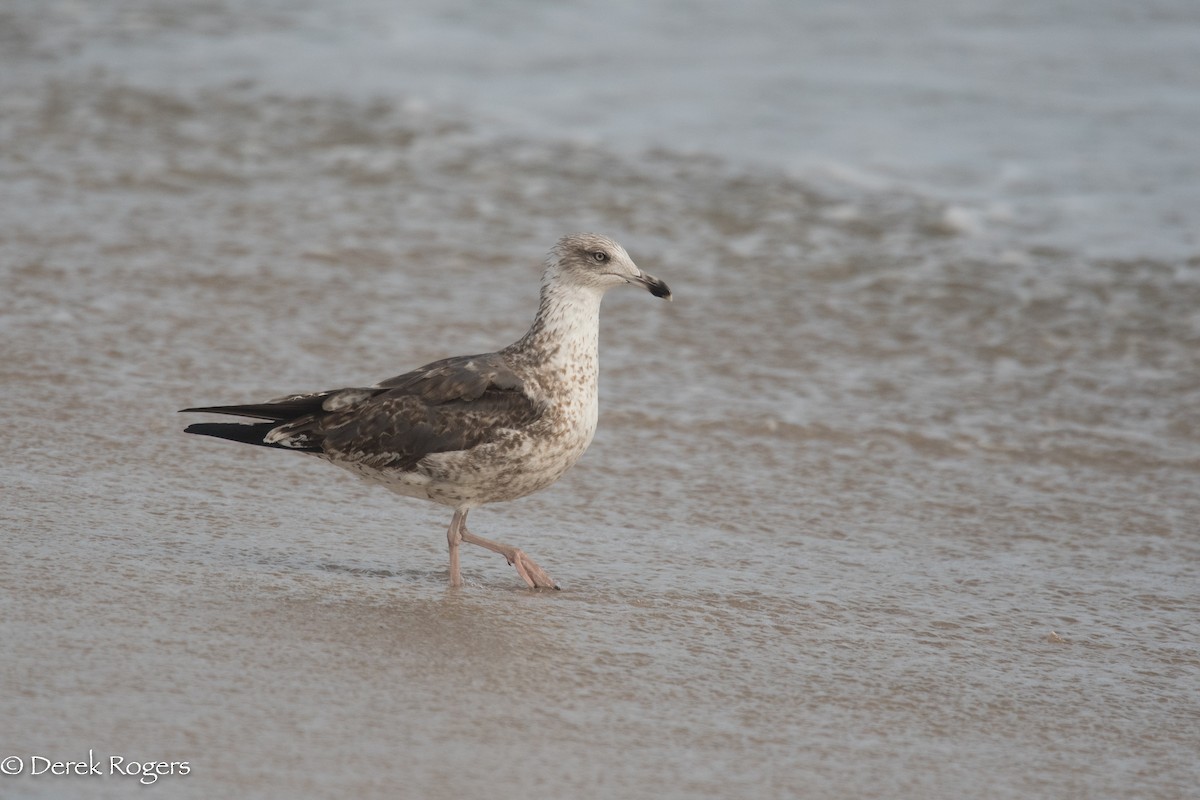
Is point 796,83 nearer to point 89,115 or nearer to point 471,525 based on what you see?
point 89,115

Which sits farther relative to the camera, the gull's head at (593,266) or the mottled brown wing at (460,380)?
the gull's head at (593,266)

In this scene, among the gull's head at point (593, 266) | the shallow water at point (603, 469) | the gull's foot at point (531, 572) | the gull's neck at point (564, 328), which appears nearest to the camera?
the shallow water at point (603, 469)

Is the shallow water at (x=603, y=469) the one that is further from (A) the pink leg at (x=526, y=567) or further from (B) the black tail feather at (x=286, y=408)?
(B) the black tail feather at (x=286, y=408)

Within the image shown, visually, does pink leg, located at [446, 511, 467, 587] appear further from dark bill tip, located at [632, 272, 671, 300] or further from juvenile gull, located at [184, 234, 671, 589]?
dark bill tip, located at [632, 272, 671, 300]

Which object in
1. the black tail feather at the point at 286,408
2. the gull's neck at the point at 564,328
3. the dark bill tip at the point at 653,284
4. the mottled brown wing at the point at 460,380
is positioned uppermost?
the dark bill tip at the point at 653,284

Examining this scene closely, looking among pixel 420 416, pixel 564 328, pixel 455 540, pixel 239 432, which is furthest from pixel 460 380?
pixel 239 432

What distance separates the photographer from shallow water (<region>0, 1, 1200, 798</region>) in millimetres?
3859

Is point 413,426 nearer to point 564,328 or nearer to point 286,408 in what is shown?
point 286,408

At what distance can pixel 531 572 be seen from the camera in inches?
195

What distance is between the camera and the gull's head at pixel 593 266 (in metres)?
5.35

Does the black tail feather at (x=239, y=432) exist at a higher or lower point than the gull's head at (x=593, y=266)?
lower

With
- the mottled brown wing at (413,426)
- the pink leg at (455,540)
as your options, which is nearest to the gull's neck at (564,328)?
the mottled brown wing at (413,426)

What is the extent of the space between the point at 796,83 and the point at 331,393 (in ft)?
25.6

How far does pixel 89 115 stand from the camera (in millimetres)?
10531
